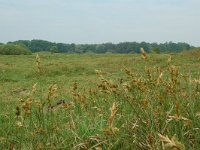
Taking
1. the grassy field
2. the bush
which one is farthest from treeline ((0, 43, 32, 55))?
the grassy field

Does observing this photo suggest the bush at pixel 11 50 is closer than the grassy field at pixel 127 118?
No

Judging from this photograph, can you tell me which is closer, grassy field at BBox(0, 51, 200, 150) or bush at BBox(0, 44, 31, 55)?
grassy field at BBox(0, 51, 200, 150)

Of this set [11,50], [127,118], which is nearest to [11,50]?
[11,50]

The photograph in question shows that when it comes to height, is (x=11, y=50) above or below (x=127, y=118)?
below

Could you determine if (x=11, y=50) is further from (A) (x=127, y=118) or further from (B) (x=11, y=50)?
(A) (x=127, y=118)

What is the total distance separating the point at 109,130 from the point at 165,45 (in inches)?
2312

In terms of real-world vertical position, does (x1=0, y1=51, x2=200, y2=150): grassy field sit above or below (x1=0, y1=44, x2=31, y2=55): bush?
above

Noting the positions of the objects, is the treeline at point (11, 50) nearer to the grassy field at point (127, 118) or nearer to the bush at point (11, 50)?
the bush at point (11, 50)

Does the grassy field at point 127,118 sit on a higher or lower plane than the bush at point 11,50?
higher

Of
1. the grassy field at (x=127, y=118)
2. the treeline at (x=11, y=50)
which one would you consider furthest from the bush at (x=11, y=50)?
the grassy field at (x=127, y=118)

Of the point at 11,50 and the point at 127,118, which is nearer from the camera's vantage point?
the point at 127,118

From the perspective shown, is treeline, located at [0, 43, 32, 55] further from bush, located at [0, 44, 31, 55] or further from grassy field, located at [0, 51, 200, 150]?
grassy field, located at [0, 51, 200, 150]

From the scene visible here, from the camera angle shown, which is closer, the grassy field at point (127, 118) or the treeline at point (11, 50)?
the grassy field at point (127, 118)

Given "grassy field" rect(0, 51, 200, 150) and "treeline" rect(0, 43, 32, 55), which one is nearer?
"grassy field" rect(0, 51, 200, 150)
